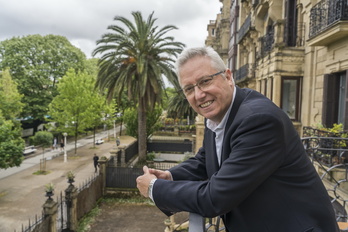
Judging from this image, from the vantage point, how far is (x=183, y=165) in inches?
80.7

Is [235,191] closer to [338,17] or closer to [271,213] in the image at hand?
[271,213]

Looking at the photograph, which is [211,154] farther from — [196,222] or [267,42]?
[267,42]

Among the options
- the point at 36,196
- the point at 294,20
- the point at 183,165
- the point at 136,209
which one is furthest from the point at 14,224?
the point at 294,20

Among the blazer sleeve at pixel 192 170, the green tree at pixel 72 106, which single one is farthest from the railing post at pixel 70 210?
the green tree at pixel 72 106

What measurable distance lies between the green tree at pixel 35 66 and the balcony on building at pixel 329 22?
28.2 meters

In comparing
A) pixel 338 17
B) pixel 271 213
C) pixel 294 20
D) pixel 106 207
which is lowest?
pixel 106 207

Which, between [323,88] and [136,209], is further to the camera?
[136,209]

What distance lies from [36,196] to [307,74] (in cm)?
1534

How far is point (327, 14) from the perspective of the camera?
8492mm

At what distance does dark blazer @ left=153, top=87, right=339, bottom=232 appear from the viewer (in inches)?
51.9

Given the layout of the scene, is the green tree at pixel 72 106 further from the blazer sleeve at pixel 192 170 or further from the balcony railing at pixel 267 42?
Answer: the blazer sleeve at pixel 192 170

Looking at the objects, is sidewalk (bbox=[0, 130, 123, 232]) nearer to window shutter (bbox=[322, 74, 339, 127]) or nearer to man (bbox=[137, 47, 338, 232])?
man (bbox=[137, 47, 338, 232])

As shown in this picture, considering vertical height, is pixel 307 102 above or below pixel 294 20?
below

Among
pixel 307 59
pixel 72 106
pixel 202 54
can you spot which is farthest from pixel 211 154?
pixel 72 106
